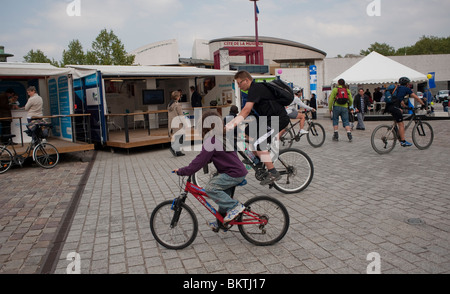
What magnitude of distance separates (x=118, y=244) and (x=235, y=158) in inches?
69.3

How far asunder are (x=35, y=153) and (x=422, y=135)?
1023 centimetres

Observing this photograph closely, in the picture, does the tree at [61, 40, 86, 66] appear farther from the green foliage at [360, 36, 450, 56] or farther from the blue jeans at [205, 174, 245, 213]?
the green foliage at [360, 36, 450, 56]

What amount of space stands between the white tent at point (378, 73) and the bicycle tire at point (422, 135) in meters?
11.7

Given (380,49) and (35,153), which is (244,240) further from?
(380,49)

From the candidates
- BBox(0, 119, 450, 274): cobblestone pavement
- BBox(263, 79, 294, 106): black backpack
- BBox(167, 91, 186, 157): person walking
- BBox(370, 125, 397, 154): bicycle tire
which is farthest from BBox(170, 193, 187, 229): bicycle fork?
BBox(167, 91, 186, 157): person walking

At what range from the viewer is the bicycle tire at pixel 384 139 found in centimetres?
950

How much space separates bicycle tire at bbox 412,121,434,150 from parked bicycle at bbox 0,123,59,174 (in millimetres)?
9644

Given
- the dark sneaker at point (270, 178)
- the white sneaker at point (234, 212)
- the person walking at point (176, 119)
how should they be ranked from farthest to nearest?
the person walking at point (176, 119)
the dark sneaker at point (270, 178)
the white sneaker at point (234, 212)

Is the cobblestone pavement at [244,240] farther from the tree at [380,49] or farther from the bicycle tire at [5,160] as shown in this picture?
the tree at [380,49]

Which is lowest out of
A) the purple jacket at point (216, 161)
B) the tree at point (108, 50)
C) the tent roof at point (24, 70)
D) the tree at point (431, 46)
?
the purple jacket at point (216, 161)

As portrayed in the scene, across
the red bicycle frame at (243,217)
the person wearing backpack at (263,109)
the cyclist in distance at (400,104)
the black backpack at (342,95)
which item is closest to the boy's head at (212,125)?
the red bicycle frame at (243,217)

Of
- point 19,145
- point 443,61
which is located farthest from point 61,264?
point 443,61

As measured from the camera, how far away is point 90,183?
26.5ft
